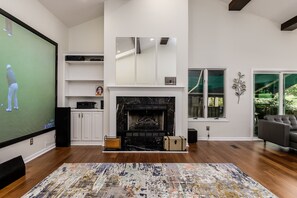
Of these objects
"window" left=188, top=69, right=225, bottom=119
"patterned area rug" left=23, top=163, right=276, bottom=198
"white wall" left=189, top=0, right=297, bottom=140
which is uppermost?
"white wall" left=189, top=0, right=297, bottom=140

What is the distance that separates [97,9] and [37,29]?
176 cm

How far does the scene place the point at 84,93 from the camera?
589cm

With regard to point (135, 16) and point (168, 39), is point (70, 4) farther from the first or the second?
point (168, 39)

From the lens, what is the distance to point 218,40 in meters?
6.11

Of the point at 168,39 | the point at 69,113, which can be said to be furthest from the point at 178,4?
the point at 69,113

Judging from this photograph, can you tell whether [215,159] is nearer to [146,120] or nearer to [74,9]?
[146,120]

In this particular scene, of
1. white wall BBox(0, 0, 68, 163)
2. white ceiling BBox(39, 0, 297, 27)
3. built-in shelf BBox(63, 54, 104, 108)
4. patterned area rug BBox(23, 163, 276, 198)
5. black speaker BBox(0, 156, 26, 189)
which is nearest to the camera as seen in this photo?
patterned area rug BBox(23, 163, 276, 198)

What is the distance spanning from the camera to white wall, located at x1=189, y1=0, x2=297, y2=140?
Result: 6090 mm

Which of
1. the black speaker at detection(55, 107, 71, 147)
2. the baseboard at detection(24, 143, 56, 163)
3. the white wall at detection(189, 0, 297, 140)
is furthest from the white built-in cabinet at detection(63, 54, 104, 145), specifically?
the white wall at detection(189, 0, 297, 140)

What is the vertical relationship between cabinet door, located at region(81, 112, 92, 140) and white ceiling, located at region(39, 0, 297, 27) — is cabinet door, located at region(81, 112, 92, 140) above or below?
below

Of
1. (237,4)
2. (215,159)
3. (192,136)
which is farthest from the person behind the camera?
(192,136)

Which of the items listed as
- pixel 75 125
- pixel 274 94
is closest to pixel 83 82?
pixel 75 125

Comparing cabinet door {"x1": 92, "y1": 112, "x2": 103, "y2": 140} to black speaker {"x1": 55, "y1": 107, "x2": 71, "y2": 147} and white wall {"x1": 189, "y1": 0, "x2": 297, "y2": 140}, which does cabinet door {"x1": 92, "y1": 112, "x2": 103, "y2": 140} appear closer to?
black speaker {"x1": 55, "y1": 107, "x2": 71, "y2": 147}

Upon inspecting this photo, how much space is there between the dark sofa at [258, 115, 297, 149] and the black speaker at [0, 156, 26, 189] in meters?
5.27
